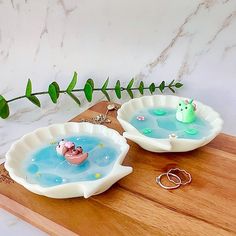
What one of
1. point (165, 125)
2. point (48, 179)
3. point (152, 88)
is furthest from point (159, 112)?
point (48, 179)

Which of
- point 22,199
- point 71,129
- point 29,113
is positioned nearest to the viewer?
point 22,199

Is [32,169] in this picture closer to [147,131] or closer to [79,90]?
[147,131]

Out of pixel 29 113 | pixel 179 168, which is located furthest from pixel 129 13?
pixel 179 168

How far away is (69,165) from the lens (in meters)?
0.58

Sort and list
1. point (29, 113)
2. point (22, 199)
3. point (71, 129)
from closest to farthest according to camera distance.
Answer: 1. point (22, 199)
2. point (71, 129)
3. point (29, 113)

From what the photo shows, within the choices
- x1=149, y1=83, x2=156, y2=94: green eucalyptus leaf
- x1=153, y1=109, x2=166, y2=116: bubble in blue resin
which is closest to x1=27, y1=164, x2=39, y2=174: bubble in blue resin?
x1=153, y1=109, x2=166, y2=116: bubble in blue resin

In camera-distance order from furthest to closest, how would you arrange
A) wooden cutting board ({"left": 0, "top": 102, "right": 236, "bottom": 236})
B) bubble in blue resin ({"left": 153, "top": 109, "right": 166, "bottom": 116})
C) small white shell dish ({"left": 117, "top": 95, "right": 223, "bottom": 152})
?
bubble in blue resin ({"left": 153, "top": 109, "right": 166, "bottom": 116}), small white shell dish ({"left": 117, "top": 95, "right": 223, "bottom": 152}), wooden cutting board ({"left": 0, "top": 102, "right": 236, "bottom": 236})

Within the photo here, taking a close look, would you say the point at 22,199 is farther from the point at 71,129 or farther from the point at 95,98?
the point at 95,98

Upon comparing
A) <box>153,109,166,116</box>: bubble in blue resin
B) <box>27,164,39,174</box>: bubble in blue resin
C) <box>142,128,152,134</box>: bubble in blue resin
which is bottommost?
<box>153,109,166,116</box>: bubble in blue resin

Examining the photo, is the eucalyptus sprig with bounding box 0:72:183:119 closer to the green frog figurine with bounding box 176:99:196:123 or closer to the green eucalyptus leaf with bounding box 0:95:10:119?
the green eucalyptus leaf with bounding box 0:95:10:119

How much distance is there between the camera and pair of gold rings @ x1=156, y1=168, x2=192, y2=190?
0.57 metres

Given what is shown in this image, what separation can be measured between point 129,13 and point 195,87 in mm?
233

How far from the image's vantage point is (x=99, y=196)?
55cm

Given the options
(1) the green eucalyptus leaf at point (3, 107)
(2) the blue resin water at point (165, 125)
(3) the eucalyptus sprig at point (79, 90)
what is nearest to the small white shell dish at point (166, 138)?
(2) the blue resin water at point (165, 125)
